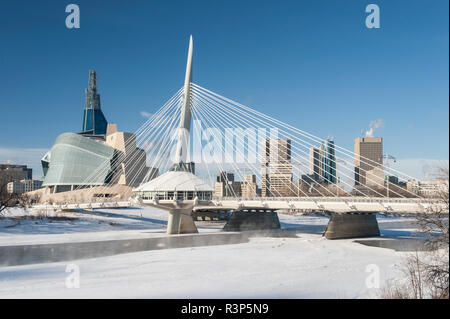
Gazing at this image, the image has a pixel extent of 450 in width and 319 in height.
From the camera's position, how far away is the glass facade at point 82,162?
417 feet

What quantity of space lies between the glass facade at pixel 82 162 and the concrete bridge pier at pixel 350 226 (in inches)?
3509

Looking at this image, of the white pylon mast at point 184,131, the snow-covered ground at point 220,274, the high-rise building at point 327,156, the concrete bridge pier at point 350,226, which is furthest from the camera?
the white pylon mast at point 184,131

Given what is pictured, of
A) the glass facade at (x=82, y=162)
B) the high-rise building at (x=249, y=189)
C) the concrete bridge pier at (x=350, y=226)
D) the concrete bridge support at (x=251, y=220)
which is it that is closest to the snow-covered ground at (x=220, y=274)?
the concrete bridge pier at (x=350, y=226)

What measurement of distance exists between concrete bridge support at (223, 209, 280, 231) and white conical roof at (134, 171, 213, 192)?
469 inches

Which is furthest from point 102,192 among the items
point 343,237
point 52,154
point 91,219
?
point 343,237

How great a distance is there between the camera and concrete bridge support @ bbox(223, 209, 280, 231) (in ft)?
211

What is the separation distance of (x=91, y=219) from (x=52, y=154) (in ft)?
247

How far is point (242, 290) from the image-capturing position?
1908 centimetres

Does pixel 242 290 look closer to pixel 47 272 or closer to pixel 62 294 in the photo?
pixel 62 294

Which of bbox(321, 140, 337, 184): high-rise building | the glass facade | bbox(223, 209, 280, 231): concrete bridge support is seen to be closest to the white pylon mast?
bbox(223, 209, 280, 231): concrete bridge support

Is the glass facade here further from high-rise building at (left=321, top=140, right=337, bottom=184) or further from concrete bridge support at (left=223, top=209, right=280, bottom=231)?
concrete bridge support at (left=223, top=209, right=280, bottom=231)

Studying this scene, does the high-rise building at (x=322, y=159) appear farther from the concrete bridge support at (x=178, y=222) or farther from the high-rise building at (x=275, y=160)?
the concrete bridge support at (x=178, y=222)

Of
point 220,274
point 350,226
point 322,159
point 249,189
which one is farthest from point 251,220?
point 249,189
